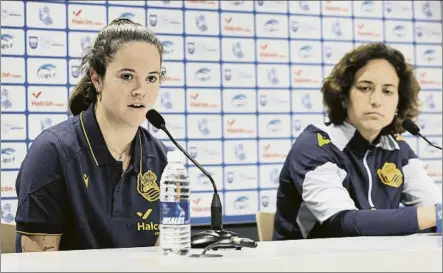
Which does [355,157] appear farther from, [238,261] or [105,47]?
[238,261]

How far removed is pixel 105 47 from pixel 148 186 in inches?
18.1

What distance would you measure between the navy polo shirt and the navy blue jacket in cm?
59

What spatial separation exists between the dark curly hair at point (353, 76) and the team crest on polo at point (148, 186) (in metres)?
0.86

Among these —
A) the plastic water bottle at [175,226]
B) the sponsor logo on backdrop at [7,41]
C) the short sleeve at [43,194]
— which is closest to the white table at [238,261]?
the plastic water bottle at [175,226]

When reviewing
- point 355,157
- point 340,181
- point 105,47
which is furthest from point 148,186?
point 355,157

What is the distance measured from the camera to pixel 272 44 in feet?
13.4

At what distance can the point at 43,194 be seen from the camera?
1.84 m

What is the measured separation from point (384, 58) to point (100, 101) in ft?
3.89

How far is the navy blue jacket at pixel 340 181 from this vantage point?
2219mm

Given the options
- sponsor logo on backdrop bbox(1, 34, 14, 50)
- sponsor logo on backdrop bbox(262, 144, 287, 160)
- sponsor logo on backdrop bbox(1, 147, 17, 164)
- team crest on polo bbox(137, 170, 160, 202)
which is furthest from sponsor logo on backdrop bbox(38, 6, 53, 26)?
team crest on polo bbox(137, 170, 160, 202)

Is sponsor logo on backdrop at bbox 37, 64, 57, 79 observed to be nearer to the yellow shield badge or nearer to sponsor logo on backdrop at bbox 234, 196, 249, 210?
sponsor logo on backdrop at bbox 234, 196, 249, 210

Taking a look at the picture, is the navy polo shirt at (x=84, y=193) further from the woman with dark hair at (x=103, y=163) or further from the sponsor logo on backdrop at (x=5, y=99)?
the sponsor logo on backdrop at (x=5, y=99)

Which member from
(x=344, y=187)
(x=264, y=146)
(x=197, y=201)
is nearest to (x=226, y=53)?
(x=264, y=146)

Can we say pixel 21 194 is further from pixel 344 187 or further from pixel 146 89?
pixel 344 187
